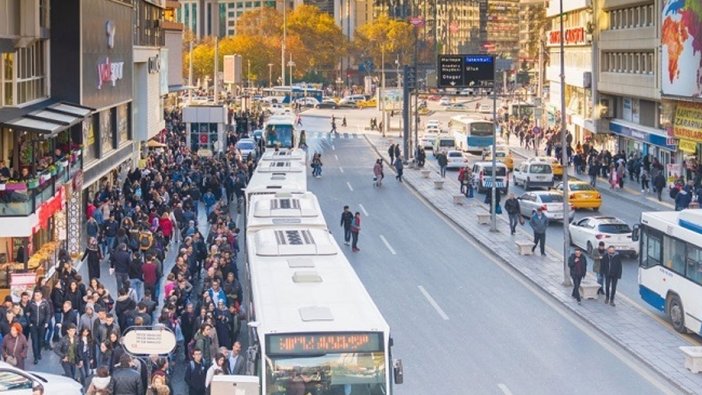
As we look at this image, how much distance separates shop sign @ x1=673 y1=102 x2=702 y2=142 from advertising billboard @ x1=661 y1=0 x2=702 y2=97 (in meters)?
0.72

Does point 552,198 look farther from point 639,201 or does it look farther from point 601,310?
point 601,310

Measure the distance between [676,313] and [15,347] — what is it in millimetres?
14060

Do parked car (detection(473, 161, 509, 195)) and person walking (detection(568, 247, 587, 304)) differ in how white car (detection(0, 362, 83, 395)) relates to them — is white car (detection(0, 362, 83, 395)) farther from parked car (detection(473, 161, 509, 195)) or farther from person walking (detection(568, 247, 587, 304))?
parked car (detection(473, 161, 509, 195))

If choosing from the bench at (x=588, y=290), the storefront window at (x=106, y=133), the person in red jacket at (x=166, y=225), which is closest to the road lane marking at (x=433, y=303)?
the bench at (x=588, y=290)

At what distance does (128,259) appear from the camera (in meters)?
30.7

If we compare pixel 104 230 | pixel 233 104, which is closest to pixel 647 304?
pixel 104 230

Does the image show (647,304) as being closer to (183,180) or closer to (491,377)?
(491,377)

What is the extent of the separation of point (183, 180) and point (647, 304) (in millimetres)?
23508

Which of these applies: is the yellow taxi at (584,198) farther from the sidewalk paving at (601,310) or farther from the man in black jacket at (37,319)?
the man in black jacket at (37,319)

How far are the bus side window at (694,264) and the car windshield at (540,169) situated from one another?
32.7m

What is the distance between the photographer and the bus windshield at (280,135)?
240ft

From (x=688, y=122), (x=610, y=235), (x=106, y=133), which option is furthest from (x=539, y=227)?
(x=688, y=122)

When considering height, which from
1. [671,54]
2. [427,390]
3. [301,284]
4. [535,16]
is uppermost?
[535,16]

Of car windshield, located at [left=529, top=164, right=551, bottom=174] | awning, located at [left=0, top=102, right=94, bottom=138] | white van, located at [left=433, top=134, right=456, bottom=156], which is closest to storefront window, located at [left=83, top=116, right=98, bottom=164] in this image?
awning, located at [left=0, top=102, right=94, bottom=138]
